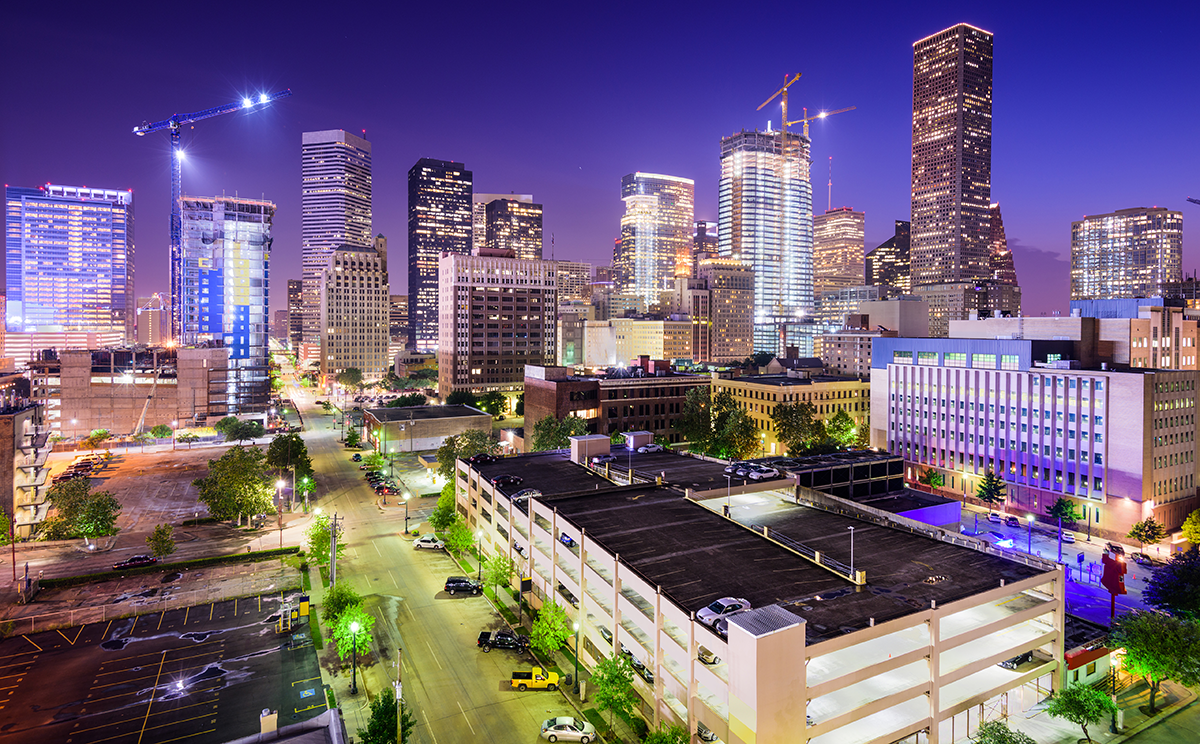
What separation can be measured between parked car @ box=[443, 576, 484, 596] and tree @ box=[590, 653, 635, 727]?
2530 centimetres

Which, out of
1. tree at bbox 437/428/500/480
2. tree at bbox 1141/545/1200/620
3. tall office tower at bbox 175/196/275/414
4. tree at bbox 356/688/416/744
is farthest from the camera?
tall office tower at bbox 175/196/275/414

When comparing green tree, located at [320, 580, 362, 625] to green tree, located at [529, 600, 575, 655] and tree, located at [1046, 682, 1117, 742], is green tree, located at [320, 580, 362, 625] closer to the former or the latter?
green tree, located at [529, 600, 575, 655]

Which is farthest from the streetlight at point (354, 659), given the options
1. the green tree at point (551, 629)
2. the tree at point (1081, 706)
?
the tree at point (1081, 706)

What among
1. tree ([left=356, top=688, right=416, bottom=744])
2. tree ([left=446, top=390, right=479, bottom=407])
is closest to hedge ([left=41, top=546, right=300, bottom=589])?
tree ([left=356, top=688, right=416, bottom=744])

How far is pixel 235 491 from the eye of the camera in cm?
7781

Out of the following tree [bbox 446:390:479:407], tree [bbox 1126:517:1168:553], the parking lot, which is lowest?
the parking lot

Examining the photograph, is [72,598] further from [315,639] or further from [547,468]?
[547,468]

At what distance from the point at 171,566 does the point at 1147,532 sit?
4442 inches

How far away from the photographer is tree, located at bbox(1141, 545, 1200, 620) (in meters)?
52.6

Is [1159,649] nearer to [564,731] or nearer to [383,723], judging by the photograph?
[564,731]

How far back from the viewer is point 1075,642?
144 ft

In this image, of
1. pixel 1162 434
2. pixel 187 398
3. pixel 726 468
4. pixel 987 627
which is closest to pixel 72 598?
pixel 726 468

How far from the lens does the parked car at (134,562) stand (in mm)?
65000

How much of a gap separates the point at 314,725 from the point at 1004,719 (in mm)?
41057
